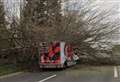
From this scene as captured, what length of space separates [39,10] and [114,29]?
24.9 feet

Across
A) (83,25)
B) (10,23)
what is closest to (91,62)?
(83,25)

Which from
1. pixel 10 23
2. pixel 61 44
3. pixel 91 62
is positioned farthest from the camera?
pixel 91 62

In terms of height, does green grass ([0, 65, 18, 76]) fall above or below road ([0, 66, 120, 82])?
above

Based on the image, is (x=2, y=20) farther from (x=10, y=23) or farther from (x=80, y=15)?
(x=80, y=15)

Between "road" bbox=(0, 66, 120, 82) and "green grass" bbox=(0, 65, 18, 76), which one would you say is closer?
"road" bbox=(0, 66, 120, 82)

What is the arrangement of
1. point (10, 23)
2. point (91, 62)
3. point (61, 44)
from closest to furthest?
1. point (61, 44)
2. point (10, 23)
3. point (91, 62)

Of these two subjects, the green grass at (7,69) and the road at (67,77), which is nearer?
the road at (67,77)

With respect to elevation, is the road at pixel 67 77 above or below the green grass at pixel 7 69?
below

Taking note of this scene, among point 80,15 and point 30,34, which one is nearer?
point 30,34

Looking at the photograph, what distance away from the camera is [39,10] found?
3731 centimetres

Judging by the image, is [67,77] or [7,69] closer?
[67,77]

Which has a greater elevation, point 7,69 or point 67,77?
point 7,69

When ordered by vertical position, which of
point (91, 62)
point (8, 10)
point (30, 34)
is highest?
point (8, 10)

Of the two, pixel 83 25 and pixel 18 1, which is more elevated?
pixel 18 1
